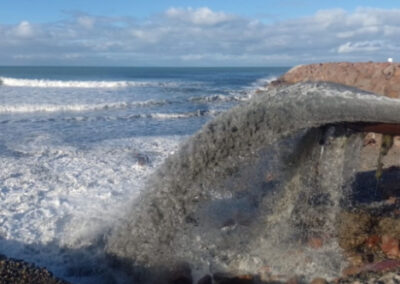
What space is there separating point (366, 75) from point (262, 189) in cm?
996

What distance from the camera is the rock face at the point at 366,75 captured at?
40.5ft

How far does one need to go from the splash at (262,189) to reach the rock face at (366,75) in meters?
5.38

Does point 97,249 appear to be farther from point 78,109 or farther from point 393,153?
point 78,109

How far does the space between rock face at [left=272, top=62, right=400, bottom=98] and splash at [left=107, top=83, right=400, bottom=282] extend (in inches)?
212

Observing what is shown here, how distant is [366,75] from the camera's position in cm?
1439

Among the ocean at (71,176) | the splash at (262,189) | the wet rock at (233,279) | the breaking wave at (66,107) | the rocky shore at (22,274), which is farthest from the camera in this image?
the breaking wave at (66,107)

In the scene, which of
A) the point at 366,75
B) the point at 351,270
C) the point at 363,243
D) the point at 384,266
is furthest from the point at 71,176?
the point at 366,75

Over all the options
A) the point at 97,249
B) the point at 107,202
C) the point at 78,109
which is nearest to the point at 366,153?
the point at 107,202

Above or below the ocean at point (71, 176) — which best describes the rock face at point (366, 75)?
above

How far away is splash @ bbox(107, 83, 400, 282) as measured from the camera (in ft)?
14.5

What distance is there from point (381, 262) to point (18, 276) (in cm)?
322

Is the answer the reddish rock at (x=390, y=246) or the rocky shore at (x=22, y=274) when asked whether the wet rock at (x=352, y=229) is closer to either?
the reddish rock at (x=390, y=246)

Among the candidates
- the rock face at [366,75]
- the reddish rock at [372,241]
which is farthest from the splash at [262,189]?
A: the rock face at [366,75]

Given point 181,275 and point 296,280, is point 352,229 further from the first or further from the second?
point 181,275
